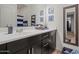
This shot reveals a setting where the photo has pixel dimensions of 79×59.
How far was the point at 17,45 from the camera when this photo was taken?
3.21ft

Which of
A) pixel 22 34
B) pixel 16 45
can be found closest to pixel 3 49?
pixel 16 45

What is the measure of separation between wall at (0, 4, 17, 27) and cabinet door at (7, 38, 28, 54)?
182mm

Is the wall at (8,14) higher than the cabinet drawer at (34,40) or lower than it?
higher

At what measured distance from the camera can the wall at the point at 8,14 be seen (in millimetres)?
1002

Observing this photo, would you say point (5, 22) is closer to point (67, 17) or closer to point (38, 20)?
point (38, 20)

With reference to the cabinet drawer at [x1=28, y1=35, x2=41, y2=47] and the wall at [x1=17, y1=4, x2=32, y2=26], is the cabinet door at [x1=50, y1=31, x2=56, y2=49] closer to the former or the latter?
the cabinet drawer at [x1=28, y1=35, x2=41, y2=47]

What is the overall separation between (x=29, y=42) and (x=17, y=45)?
0.56ft

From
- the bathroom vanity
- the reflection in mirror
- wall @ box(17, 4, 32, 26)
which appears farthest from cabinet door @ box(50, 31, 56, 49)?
wall @ box(17, 4, 32, 26)

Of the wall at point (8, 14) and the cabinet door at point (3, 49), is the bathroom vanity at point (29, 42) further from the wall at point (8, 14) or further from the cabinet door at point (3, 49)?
the wall at point (8, 14)

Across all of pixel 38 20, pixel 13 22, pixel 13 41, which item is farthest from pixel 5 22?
pixel 38 20

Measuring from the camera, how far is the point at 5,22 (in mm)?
1011

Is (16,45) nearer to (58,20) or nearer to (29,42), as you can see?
(29,42)

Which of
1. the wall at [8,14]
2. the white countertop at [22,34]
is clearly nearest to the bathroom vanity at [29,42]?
the white countertop at [22,34]

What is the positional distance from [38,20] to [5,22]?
12.5 inches
